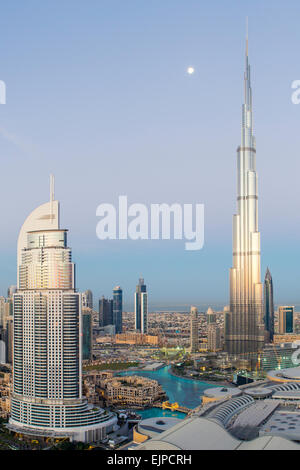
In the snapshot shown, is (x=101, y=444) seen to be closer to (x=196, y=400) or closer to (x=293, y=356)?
(x=196, y=400)

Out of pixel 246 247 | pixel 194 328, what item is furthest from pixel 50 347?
pixel 194 328

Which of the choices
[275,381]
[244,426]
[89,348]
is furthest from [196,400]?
[89,348]

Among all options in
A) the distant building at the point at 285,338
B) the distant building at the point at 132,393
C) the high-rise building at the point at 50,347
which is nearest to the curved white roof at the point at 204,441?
the high-rise building at the point at 50,347

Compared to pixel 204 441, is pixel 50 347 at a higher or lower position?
higher

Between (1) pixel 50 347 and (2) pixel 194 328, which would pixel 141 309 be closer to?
(2) pixel 194 328

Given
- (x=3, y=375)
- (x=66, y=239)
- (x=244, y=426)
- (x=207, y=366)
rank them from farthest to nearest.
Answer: (x=207, y=366)
(x=3, y=375)
(x=66, y=239)
(x=244, y=426)

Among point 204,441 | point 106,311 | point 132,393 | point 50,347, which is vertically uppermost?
point 50,347
